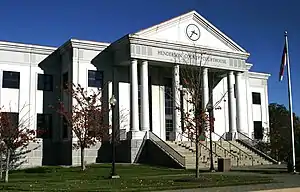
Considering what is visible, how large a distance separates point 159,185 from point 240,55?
28337 millimetres

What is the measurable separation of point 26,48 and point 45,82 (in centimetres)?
358

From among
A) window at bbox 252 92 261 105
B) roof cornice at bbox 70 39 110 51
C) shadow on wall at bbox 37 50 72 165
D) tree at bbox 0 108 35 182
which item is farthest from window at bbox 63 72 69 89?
window at bbox 252 92 261 105

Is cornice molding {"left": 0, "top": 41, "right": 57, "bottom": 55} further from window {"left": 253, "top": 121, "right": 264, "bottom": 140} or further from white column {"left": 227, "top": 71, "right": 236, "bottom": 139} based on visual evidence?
window {"left": 253, "top": 121, "right": 264, "bottom": 140}

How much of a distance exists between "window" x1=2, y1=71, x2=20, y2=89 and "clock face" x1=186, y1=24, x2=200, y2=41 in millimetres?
16280

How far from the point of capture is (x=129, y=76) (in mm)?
42250

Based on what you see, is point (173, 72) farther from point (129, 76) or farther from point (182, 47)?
point (129, 76)

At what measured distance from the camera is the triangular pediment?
4116 cm

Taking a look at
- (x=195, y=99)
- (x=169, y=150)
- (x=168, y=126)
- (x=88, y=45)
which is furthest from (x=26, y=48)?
(x=195, y=99)

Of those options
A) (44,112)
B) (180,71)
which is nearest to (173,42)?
(180,71)

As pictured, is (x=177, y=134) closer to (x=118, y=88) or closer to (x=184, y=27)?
(x=118, y=88)

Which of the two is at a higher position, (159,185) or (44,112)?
(44,112)

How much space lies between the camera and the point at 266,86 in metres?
55.0

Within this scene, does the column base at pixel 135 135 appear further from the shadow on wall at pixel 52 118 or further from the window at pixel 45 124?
the window at pixel 45 124

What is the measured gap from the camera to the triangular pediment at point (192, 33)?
135ft
